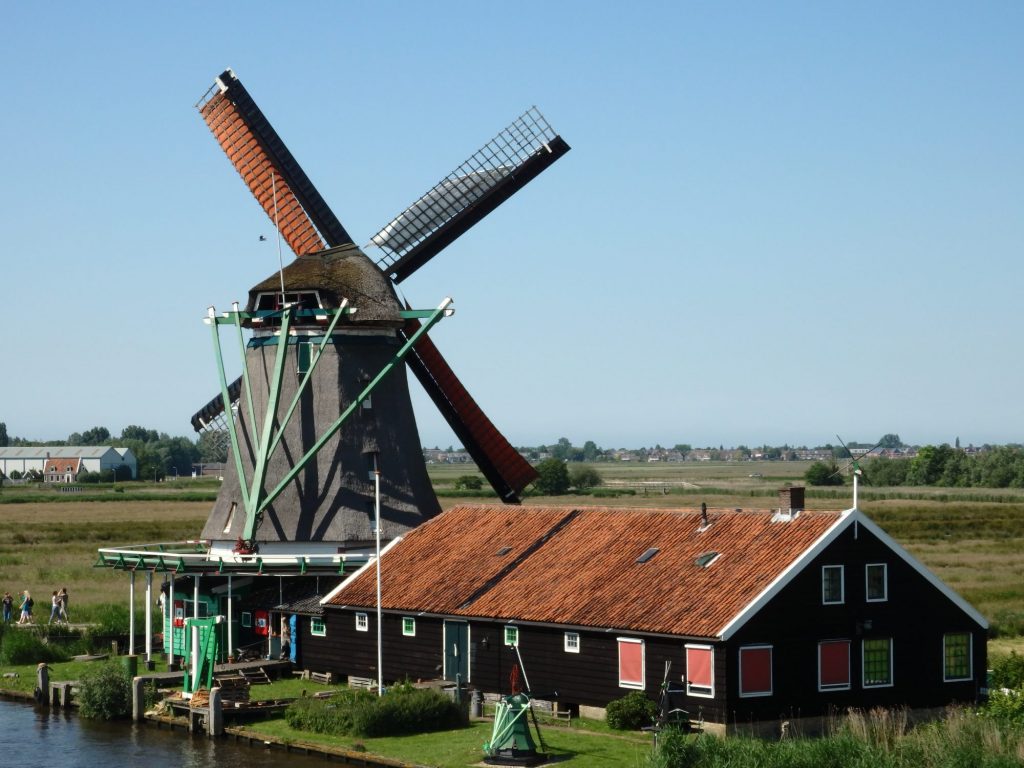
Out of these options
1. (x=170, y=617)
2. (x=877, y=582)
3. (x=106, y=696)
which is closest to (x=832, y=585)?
(x=877, y=582)

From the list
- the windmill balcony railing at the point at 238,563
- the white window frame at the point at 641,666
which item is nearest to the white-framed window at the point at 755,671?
the white window frame at the point at 641,666

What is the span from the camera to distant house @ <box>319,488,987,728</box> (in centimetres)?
3209

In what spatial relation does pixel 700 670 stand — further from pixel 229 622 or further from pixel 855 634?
pixel 229 622

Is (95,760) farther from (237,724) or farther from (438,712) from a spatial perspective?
(438,712)

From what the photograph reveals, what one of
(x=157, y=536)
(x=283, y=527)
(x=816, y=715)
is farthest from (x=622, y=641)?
(x=157, y=536)

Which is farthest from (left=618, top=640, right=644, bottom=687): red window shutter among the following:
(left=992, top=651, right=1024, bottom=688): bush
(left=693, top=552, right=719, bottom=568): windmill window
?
(left=992, top=651, right=1024, bottom=688): bush

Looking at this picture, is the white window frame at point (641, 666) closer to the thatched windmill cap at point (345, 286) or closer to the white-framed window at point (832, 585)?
the white-framed window at point (832, 585)

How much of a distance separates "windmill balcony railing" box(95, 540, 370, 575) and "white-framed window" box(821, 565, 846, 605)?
14.2m

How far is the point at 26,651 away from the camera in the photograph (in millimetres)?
46438

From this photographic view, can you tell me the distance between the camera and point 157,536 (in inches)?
3393

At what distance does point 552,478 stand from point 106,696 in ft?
334

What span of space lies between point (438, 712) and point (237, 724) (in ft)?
15.4

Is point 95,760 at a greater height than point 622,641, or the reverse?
point 622,641

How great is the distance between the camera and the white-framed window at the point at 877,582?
3397 cm
